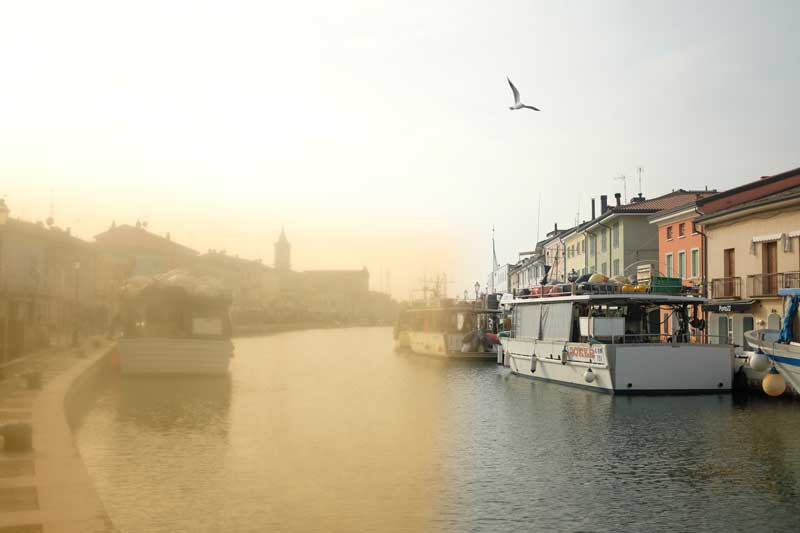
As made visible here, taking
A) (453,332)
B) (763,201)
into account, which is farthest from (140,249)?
(763,201)

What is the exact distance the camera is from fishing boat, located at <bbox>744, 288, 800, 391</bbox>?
25250 mm

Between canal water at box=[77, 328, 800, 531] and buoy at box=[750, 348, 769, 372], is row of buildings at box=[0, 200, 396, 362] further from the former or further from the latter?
buoy at box=[750, 348, 769, 372]

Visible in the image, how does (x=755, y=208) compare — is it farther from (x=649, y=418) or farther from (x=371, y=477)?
(x=371, y=477)

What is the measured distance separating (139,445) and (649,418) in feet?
46.8

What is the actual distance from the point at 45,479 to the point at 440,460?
856 cm

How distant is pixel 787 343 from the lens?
85.3 ft

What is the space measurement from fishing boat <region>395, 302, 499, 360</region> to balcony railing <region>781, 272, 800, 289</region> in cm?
1894

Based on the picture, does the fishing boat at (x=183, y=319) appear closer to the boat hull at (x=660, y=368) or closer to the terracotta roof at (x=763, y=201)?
the boat hull at (x=660, y=368)

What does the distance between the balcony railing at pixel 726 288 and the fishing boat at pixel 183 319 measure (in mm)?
24609

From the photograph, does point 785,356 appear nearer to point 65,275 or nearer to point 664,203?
point 664,203

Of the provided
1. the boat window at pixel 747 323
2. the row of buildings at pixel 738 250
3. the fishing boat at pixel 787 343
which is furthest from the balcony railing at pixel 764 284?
the fishing boat at pixel 787 343

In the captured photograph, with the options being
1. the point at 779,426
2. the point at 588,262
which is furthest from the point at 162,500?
the point at 588,262

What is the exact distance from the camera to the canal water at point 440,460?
549 inches

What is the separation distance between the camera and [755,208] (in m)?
41.1
